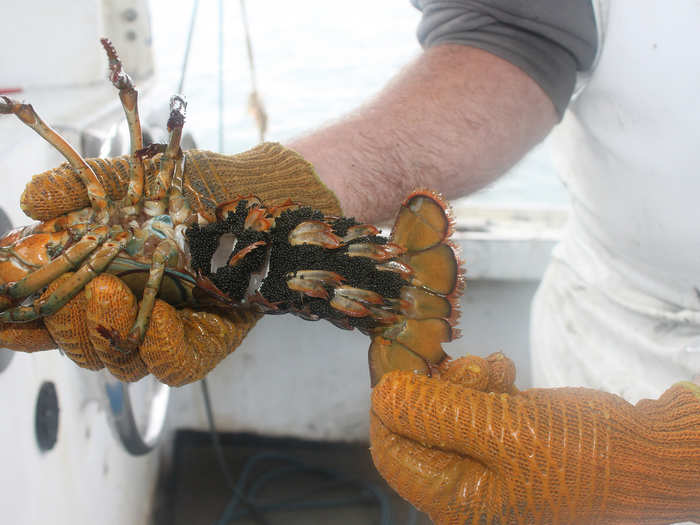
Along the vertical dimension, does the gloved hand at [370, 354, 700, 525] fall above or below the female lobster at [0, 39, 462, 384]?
below

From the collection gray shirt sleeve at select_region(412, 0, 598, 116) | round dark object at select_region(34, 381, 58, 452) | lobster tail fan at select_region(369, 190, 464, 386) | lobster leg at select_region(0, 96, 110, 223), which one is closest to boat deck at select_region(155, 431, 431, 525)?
round dark object at select_region(34, 381, 58, 452)

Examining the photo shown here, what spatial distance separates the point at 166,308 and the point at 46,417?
0.56 m

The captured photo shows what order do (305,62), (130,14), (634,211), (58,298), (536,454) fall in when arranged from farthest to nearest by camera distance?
(305,62) < (130,14) < (634,211) < (58,298) < (536,454)

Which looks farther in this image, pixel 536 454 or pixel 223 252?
pixel 223 252

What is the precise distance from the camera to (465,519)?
88 cm

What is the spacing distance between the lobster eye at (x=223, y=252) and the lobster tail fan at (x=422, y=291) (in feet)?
1.02

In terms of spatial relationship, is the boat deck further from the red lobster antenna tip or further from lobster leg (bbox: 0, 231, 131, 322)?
the red lobster antenna tip

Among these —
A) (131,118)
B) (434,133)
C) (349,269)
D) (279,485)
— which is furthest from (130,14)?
(279,485)

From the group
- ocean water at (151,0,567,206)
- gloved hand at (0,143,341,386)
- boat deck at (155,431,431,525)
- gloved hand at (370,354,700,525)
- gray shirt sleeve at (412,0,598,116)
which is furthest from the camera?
ocean water at (151,0,567,206)

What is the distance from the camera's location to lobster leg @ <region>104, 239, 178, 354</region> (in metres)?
0.93

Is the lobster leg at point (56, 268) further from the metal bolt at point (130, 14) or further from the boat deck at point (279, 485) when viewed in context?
the boat deck at point (279, 485)

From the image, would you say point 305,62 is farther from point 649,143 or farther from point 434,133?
point 649,143

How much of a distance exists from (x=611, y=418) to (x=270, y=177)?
2.51 ft

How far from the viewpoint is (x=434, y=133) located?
4.31 feet
